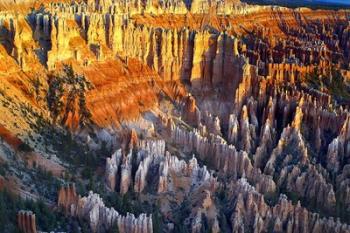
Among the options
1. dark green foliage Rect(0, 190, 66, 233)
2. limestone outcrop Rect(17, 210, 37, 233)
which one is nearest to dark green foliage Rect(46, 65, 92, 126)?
dark green foliage Rect(0, 190, 66, 233)

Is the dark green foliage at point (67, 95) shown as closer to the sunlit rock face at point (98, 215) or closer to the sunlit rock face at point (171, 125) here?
the sunlit rock face at point (171, 125)

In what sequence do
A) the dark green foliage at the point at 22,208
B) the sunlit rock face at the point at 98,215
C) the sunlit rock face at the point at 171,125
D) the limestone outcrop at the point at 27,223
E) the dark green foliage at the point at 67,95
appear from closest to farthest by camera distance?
1. the limestone outcrop at the point at 27,223
2. the dark green foliage at the point at 22,208
3. the sunlit rock face at the point at 98,215
4. the sunlit rock face at the point at 171,125
5. the dark green foliage at the point at 67,95

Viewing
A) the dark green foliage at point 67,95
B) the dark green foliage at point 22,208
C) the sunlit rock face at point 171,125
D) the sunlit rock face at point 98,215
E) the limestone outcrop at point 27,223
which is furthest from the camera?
the dark green foliage at point 67,95

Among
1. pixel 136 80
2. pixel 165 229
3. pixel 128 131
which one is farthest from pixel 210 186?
pixel 136 80

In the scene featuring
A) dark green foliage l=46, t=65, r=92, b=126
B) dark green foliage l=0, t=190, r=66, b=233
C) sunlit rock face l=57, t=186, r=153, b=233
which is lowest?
sunlit rock face l=57, t=186, r=153, b=233


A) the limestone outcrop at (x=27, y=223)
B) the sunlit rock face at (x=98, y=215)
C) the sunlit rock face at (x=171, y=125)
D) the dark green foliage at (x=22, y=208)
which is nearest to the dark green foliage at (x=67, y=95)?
the sunlit rock face at (x=171, y=125)

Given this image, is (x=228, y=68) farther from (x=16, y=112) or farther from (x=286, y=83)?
(x=16, y=112)

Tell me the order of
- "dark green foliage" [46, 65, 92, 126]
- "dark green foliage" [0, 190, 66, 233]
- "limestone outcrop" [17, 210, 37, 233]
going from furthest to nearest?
"dark green foliage" [46, 65, 92, 126], "dark green foliage" [0, 190, 66, 233], "limestone outcrop" [17, 210, 37, 233]

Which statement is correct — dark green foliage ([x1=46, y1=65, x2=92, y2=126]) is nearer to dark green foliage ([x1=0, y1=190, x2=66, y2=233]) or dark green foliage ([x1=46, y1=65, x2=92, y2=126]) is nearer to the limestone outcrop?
dark green foliage ([x1=0, y1=190, x2=66, y2=233])
